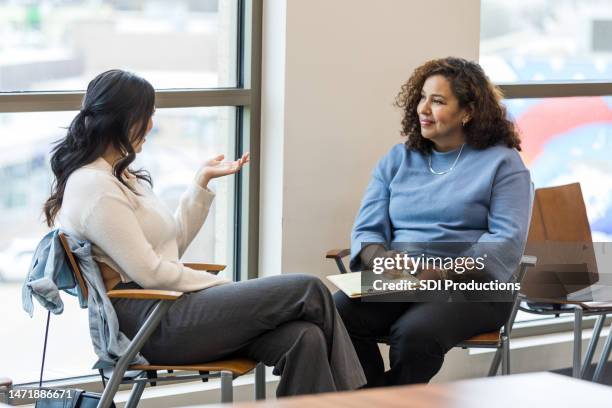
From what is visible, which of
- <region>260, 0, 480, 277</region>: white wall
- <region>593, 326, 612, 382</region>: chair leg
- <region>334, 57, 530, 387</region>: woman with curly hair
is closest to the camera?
<region>334, 57, 530, 387</region>: woman with curly hair

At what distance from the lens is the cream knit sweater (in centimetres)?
308

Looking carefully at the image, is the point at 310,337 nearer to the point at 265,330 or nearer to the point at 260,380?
the point at 265,330

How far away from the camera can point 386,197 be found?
12.6 ft

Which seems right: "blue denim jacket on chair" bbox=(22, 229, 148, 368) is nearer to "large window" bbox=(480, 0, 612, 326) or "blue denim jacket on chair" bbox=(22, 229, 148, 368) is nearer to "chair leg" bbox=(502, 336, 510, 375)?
"chair leg" bbox=(502, 336, 510, 375)

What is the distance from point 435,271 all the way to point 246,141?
893mm

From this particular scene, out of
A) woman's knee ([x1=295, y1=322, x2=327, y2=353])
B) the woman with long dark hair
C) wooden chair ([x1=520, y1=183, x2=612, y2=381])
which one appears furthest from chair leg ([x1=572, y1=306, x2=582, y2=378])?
woman's knee ([x1=295, y1=322, x2=327, y2=353])

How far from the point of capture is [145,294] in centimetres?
298

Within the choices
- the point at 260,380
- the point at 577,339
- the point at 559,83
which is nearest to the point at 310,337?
the point at 260,380

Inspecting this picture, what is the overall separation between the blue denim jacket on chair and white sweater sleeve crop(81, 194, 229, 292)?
6 centimetres

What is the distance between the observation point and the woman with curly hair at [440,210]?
3543 millimetres

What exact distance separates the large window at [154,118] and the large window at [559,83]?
1.24 meters

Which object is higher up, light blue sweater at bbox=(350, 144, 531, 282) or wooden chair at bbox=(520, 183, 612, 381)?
light blue sweater at bbox=(350, 144, 531, 282)

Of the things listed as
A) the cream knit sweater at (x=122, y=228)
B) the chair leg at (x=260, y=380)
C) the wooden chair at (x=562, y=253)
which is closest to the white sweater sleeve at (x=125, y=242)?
the cream knit sweater at (x=122, y=228)

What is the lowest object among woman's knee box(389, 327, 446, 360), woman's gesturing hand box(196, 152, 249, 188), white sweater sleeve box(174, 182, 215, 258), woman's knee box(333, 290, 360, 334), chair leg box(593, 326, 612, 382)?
chair leg box(593, 326, 612, 382)
